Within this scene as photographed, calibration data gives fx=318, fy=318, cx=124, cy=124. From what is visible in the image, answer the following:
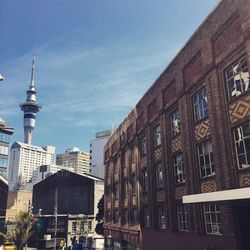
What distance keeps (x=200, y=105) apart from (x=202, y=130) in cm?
183

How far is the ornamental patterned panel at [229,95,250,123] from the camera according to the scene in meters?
16.2

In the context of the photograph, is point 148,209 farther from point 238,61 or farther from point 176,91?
point 238,61

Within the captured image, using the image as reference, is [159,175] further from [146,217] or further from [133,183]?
[133,183]

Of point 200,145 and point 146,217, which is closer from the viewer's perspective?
point 200,145

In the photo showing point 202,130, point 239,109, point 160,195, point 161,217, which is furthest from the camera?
point 160,195

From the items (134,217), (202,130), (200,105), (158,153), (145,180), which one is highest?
(200,105)

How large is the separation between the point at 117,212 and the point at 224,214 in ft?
85.5

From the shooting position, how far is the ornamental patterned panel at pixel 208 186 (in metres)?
18.6

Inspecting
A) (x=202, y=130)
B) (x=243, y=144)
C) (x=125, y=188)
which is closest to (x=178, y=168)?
(x=202, y=130)

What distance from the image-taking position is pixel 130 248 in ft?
110

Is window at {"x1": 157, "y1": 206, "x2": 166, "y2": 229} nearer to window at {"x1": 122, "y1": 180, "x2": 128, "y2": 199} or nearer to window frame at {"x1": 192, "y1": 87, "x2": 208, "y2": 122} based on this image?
window frame at {"x1": 192, "y1": 87, "x2": 208, "y2": 122}

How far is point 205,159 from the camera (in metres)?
20.0

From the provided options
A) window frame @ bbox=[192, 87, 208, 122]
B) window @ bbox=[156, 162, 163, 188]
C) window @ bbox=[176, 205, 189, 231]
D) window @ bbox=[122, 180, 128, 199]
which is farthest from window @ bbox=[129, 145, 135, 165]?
window frame @ bbox=[192, 87, 208, 122]

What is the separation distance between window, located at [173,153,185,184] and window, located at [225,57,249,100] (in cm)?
721
